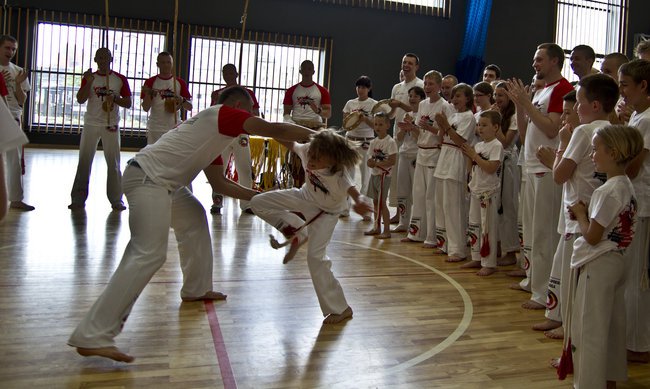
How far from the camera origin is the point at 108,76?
24.2 feet

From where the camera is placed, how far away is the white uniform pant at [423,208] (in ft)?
20.6

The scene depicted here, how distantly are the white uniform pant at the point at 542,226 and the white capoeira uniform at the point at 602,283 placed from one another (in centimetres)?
137

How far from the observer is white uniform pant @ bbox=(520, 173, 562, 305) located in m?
4.22

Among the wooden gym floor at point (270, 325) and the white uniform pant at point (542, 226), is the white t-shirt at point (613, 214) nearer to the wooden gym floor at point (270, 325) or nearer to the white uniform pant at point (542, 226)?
the wooden gym floor at point (270, 325)

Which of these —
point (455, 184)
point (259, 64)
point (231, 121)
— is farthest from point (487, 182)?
point (259, 64)

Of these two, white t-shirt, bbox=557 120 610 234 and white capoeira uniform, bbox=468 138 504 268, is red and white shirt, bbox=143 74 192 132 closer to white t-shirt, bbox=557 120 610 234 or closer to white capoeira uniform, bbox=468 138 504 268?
white capoeira uniform, bbox=468 138 504 268

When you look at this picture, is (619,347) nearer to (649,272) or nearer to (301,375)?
(649,272)

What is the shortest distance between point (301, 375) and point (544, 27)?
1483cm

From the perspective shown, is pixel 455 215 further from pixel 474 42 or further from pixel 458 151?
pixel 474 42

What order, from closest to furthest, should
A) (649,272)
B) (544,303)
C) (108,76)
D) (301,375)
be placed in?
(301,375), (649,272), (544,303), (108,76)

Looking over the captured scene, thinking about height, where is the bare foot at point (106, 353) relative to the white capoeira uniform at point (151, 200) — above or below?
below

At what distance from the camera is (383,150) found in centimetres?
688

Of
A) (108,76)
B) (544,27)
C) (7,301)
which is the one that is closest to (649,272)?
(7,301)

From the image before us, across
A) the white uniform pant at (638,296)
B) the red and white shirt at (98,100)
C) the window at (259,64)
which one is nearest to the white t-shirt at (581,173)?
the white uniform pant at (638,296)
